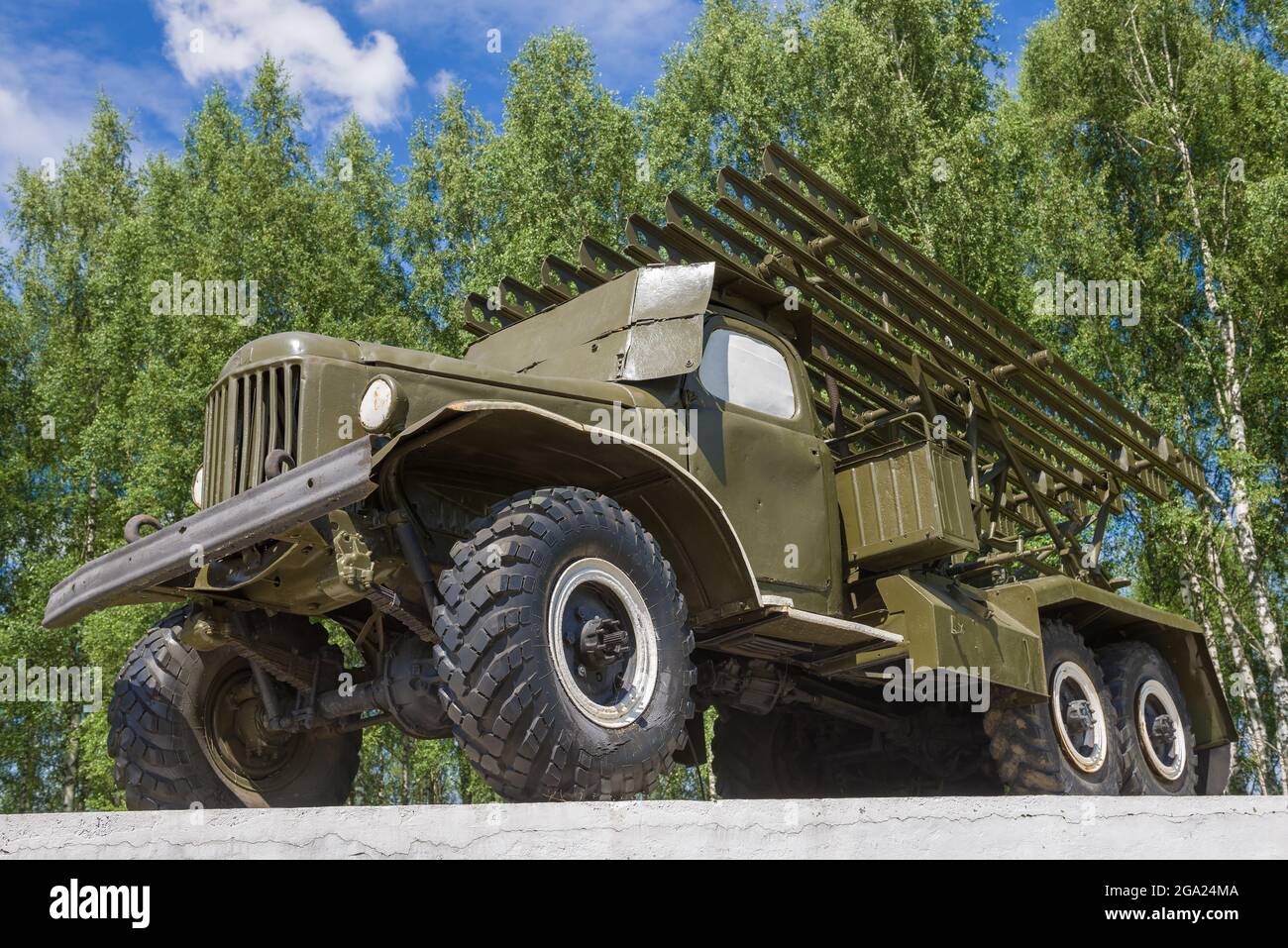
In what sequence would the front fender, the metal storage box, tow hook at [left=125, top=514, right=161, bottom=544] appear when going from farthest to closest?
the metal storage box → tow hook at [left=125, top=514, right=161, bottom=544] → the front fender

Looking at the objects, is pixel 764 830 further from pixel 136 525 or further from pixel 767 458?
pixel 136 525

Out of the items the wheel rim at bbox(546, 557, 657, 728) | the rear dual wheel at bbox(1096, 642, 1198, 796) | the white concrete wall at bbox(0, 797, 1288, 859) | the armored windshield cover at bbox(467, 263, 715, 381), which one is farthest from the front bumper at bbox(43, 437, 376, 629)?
the rear dual wheel at bbox(1096, 642, 1198, 796)

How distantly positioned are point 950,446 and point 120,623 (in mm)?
11351

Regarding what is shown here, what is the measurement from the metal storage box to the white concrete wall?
3.45 metres

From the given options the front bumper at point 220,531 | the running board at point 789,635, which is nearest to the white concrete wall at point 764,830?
the front bumper at point 220,531

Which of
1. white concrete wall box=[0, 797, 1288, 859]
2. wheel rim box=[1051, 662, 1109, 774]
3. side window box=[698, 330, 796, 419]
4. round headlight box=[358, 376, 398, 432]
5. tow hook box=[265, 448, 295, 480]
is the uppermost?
side window box=[698, 330, 796, 419]

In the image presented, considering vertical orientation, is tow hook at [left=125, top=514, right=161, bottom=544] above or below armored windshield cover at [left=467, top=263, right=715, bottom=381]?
below

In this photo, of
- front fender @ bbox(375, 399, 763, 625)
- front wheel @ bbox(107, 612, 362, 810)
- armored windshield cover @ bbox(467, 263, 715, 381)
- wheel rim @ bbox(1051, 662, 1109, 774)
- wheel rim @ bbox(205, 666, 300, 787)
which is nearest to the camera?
front fender @ bbox(375, 399, 763, 625)

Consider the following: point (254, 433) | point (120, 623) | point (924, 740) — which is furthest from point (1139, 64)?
point (254, 433)

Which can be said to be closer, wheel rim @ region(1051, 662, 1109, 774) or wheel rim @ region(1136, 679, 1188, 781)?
wheel rim @ region(1051, 662, 1109, 774)

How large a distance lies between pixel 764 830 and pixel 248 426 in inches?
124

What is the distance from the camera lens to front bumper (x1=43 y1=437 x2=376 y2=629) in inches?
164

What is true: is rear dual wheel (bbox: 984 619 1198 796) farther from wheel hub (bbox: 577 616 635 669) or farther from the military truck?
wheel hub (bbox: 577 616 635 669)

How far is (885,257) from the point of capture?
7441 millimetres
